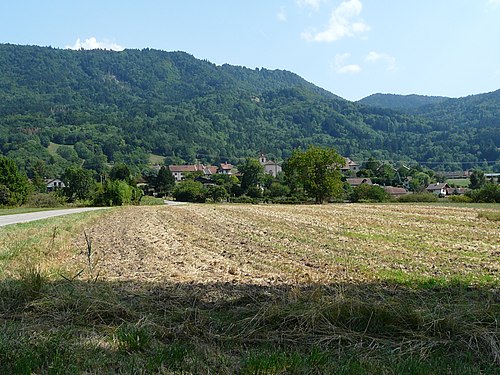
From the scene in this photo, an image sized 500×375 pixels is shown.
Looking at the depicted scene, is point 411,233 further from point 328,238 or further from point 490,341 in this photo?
point 490,341

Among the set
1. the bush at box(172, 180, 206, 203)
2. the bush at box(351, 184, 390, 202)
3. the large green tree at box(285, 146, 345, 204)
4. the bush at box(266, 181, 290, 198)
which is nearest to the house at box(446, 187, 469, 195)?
the bush at box(351, 184, 390, 202)

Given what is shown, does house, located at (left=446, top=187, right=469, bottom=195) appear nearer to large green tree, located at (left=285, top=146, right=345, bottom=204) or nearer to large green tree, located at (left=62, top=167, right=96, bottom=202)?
large green tree, located at (left=285, top=146, right=345, bottom=204)

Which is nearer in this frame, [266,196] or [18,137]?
[266,196]

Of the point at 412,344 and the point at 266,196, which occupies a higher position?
the point at 412,344

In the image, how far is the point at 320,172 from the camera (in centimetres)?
6762

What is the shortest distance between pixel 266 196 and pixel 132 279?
84.9 metres

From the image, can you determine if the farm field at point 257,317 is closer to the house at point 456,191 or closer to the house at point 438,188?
the house at point 456,191

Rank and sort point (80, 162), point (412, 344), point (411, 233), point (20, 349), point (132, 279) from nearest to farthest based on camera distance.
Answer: point (20, 349) → point (412, 344) → point (132, 279) → point (411, 233) → point (80, 162)

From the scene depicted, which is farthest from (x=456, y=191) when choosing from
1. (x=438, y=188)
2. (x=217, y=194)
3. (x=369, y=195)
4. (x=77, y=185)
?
(x=77, y=185)

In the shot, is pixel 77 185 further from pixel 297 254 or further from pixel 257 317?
pixel 257 317

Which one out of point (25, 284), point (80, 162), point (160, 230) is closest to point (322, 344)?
point (25, 284)

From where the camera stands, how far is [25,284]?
7.56m

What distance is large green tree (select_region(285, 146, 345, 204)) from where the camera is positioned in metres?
66.9

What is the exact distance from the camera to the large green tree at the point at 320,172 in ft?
220
